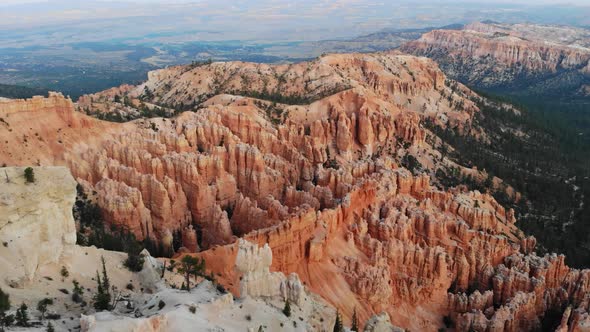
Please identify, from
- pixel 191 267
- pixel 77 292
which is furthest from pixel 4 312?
pixel 191 267

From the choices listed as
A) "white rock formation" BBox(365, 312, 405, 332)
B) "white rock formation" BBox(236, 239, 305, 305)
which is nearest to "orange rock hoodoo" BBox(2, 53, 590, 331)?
"white rock formation" BBox(236, 239, 305, 305)

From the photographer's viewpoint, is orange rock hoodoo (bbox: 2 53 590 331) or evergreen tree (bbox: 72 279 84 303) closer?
evergreen tree (bbox: 72 279 84 303)

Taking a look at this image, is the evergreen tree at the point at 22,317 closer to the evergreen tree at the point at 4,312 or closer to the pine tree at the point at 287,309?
the evergreen tree at the point at 4,312

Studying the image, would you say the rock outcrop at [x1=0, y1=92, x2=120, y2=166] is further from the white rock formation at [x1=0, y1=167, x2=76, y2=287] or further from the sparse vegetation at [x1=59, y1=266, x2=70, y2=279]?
the sparse vegetation at [x1=59, y1=266, x2=70, y2=279]

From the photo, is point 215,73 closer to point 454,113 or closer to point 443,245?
point 454,113

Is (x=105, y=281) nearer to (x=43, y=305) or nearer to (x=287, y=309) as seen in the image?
(x=43, y=305)

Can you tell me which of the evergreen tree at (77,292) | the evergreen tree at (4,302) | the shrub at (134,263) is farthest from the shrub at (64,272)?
the evergreen tree at (4,302)
